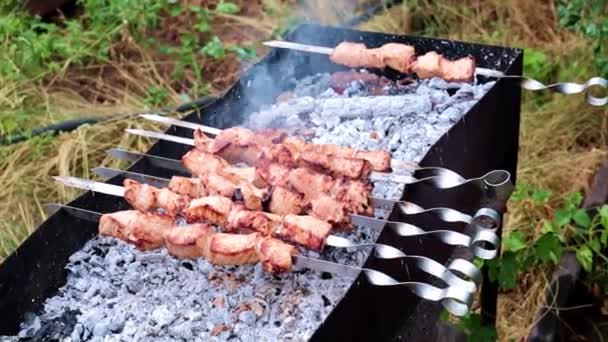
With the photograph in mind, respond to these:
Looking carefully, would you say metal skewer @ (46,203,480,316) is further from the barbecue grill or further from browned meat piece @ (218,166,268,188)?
browned meat piece @ (218,166,268,188)

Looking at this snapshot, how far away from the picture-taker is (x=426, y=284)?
1890 millimetres

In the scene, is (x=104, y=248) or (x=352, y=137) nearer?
(x=104, y=248)

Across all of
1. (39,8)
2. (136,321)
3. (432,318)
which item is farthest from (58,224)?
(39,8)

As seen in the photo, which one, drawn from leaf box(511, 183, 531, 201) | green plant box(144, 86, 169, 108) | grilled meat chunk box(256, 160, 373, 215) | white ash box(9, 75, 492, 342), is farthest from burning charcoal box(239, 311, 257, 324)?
green plant box(144, 86, 169, 108)

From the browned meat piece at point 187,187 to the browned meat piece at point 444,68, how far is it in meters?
1.00

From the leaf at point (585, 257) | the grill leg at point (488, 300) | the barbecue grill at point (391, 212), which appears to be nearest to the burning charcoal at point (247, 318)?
the barbecue grill at point (391, 212)

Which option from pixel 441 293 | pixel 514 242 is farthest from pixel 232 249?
pixel 514 242

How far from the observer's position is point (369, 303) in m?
2.02

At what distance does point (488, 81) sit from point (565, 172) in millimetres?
1564

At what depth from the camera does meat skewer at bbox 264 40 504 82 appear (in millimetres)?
2854

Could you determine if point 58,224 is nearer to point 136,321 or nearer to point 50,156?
point 136,321

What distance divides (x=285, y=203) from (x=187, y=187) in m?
0.31

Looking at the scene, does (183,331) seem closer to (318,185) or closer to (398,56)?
(318,185)

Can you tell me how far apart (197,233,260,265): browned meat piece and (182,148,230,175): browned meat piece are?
0.37 meters
